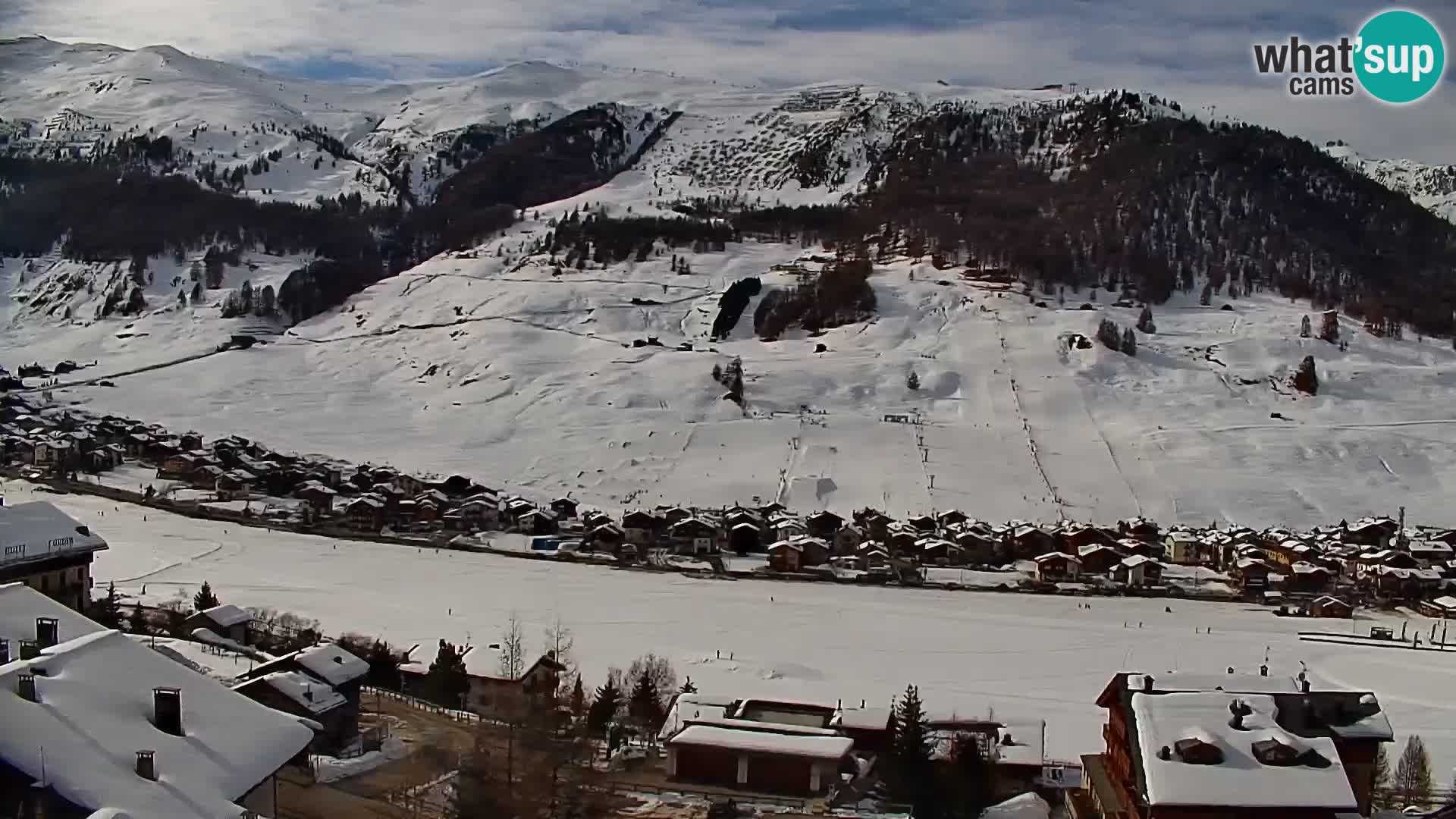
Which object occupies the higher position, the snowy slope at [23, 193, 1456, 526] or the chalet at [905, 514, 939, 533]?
the snowy slope at [23, 193, 1456, 526]

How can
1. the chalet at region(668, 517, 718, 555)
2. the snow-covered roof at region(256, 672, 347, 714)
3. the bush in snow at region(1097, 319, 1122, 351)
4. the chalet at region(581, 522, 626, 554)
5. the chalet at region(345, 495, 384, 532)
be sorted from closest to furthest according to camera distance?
the snow-covered roof at region(256, 672, 347, 714) < the chalet at region(581, 522, 626, 554) < the chalet at region(668, 517, 718, 555) < the chalet at region(345, 495, 384, 532) < the bush in snow at region(1097, 319, 1122, 351)

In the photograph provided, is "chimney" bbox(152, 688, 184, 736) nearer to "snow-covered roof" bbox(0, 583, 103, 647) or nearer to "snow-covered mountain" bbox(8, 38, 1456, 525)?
"snow-covered roof" bbox(0, 583, 103, 647)

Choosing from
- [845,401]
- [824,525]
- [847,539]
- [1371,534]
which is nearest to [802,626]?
[847,539]

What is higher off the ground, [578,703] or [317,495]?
[578,703]

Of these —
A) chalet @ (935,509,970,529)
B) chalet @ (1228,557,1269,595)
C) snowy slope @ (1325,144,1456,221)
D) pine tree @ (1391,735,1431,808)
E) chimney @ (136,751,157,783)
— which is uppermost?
snowy slope @ (1325,144,1456,221)

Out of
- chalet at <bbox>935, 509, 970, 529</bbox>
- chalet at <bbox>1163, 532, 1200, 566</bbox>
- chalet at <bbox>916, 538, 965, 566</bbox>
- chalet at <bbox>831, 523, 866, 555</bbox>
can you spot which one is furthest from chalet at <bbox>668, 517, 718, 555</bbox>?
chalet at <bbox>1163, 532, 1200, 566</bbox>

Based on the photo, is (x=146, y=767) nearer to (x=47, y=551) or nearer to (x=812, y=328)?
(x=47, y=551)
